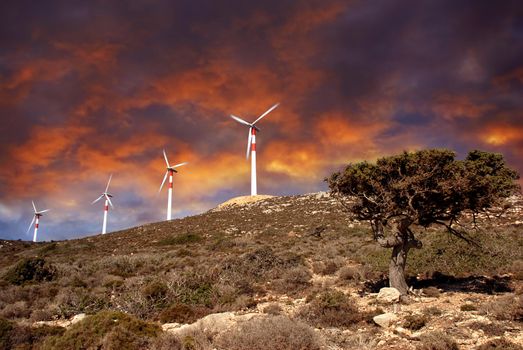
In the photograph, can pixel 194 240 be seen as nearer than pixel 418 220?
No

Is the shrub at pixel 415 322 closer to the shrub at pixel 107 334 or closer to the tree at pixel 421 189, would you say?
the tree at pixel 421 189

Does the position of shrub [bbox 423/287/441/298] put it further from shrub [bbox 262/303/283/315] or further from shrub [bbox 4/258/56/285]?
shrub [bbox 4/258/56/285]

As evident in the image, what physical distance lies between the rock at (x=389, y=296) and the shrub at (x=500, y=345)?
6.62 metres

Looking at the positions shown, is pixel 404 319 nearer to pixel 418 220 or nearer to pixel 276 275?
pixel 418 220

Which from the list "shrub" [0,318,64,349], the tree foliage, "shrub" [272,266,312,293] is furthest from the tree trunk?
"shrub" [0,318,64,349]

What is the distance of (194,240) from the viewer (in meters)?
53.3

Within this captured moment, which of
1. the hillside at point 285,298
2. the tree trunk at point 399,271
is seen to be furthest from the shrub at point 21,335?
the tree trunk at point 399,271

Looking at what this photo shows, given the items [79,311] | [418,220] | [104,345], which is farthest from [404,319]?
[79,311]

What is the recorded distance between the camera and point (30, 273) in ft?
99.2

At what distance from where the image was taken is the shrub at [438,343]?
36.3 feet

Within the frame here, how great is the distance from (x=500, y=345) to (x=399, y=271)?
8432 millimetres

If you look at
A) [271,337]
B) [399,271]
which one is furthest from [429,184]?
[271,337]

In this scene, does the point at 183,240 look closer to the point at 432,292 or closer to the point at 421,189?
the point at 432,292

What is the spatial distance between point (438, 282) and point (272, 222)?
1614 inches
